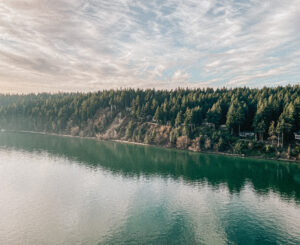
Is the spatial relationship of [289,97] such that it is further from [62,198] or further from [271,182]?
[62,198]

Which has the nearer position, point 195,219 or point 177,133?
point 195,219

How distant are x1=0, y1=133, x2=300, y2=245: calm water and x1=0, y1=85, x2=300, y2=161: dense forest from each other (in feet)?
61.8

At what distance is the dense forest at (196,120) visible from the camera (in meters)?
103

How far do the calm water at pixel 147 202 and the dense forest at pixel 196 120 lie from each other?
61.8 ft

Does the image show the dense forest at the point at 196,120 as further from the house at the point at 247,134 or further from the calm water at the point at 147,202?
the calm water at the point at 147,202

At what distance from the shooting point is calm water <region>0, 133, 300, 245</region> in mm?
37094

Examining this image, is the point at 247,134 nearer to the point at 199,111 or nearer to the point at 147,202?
the point at 199,111

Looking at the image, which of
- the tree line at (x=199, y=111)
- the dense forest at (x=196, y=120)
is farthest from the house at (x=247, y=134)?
the tree line at (x=199, y=111)

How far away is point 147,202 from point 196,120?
82.9 meters

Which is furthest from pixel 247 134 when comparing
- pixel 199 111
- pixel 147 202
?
pixel 147 202

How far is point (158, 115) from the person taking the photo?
143 metres

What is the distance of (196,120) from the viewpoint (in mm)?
126500

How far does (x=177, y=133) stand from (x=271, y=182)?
6253 cm

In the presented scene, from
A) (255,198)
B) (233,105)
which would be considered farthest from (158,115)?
(255,198)
